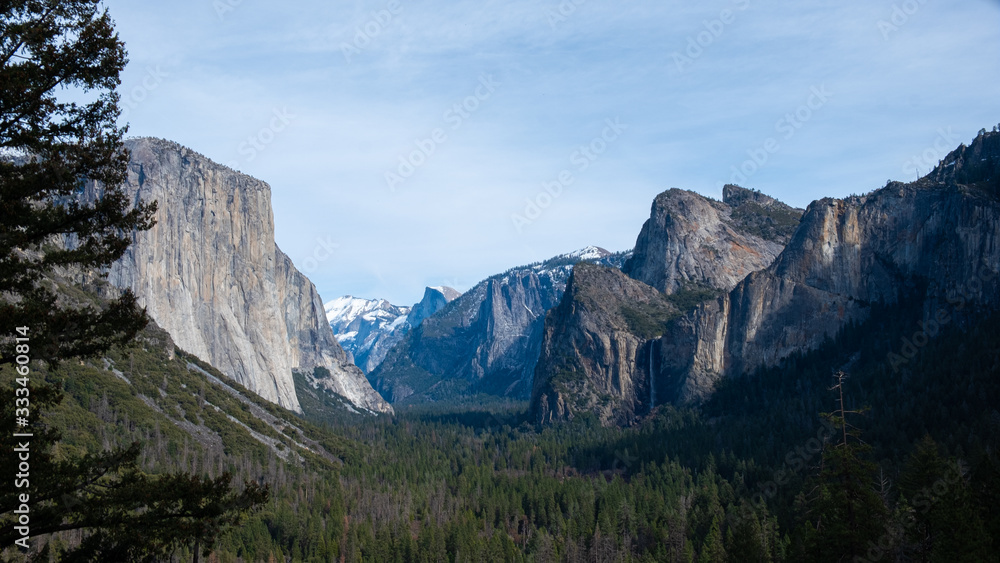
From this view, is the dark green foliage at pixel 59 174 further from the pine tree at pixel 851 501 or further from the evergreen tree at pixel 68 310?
the pine tree at pixel 851 501

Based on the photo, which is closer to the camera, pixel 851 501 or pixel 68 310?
pixel 68 310

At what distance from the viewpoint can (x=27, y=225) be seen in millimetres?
21516

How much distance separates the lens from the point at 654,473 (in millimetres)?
152250

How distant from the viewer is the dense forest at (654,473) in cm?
5028

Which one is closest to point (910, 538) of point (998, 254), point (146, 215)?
point (146, 215)

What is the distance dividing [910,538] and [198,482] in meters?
44.1

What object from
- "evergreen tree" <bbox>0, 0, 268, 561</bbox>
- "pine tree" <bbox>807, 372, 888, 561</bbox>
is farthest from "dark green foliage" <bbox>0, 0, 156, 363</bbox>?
"pine tree" <bbox>807, 372, 888, 561</bbox>

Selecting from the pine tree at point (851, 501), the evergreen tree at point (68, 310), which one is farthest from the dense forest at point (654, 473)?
the evergreen tree at point (68, 310)

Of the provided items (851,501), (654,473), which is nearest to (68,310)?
(851,501)

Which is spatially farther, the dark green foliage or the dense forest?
the dense forest

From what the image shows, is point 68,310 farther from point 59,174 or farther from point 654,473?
point 654,473

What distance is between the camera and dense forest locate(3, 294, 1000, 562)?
165 ft

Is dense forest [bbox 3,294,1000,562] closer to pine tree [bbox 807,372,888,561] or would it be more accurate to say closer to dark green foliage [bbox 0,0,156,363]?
pine tree [bbox 807,372,888,561]

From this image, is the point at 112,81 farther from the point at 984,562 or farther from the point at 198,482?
the point at 984,562
